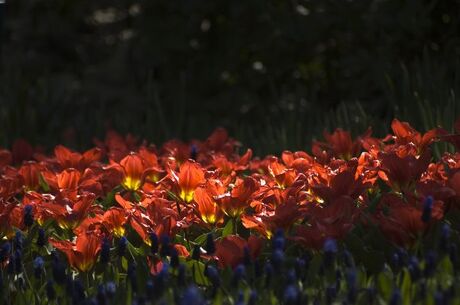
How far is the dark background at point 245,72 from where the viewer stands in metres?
4.19

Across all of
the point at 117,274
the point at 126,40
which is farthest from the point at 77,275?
the point at 126,40

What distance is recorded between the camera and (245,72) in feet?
17.8

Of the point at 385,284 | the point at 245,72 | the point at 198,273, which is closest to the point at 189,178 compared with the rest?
the point at 198,273

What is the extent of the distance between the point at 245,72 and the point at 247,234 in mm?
2940

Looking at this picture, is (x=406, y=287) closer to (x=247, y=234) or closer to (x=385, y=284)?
(x=385, y=284)

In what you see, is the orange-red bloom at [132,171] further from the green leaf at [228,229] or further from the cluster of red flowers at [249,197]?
the green leaf at [228,229]

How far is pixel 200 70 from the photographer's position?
5539 mm

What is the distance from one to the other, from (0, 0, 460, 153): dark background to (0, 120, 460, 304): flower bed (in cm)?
92

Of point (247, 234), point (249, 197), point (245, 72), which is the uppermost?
point (249, 197)

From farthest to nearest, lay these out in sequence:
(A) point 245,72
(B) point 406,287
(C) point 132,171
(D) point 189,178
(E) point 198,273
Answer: (A) point 245,72, (C) point 132,171, (D) point 189,178, (E) point 198,273, (B) point 406,287

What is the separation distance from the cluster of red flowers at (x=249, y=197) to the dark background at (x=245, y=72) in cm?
75

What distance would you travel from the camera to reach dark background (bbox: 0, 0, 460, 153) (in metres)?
4.19

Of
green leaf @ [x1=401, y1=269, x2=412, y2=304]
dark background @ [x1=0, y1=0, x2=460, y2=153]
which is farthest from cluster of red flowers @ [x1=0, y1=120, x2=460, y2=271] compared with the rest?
dark background @ [x1=0, y1=0, x2=460, y2=153]

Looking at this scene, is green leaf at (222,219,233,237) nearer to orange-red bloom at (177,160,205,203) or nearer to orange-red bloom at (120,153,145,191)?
orange-red bloom at (177,160,205,203)
